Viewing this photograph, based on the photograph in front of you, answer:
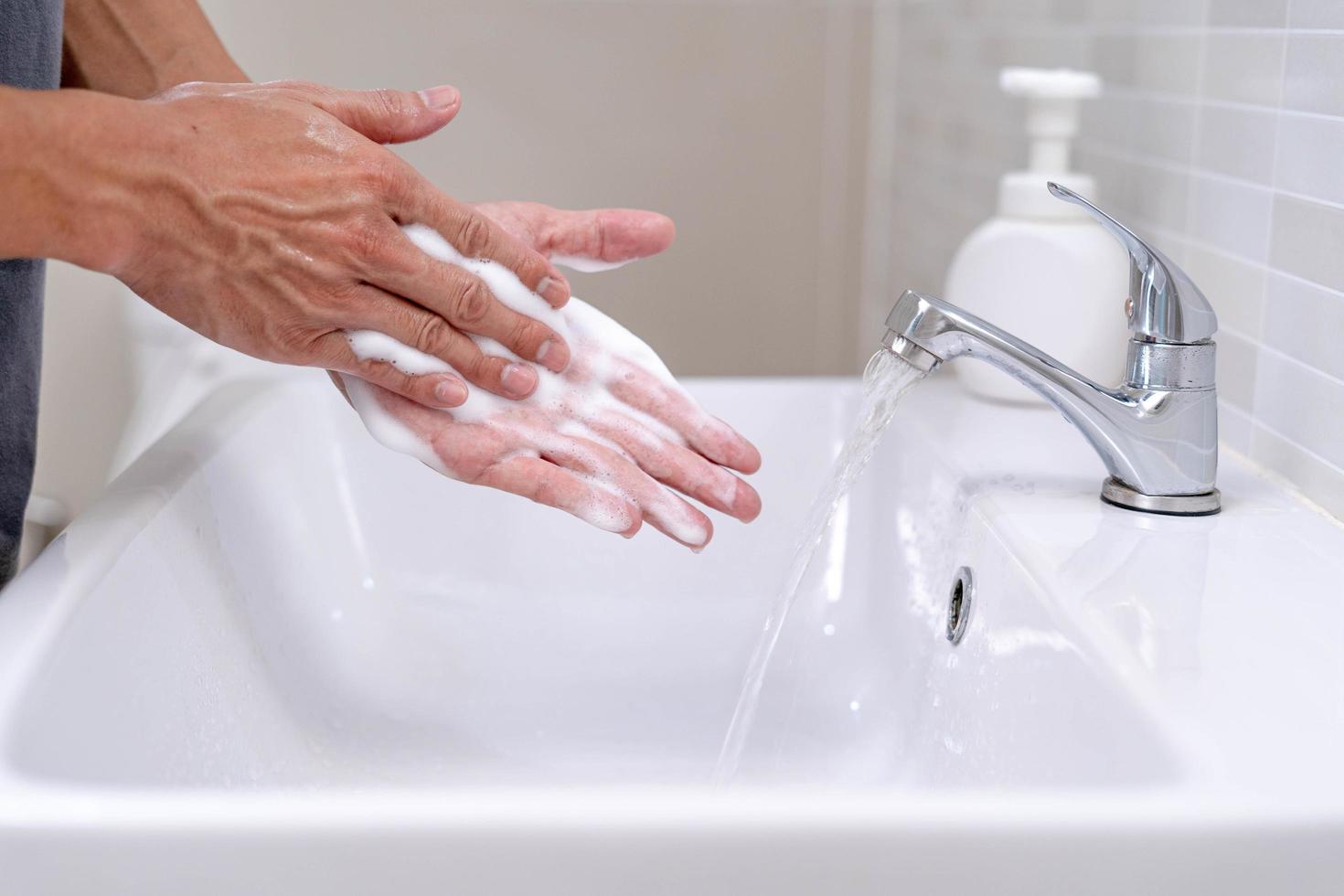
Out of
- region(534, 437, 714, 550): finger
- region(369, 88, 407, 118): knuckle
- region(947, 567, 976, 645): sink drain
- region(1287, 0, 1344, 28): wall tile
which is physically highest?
region(1287, 0, 1344, 28): wall tile

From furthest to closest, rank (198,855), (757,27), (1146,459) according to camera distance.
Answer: (757,27)
(1146,459)
(198,855)

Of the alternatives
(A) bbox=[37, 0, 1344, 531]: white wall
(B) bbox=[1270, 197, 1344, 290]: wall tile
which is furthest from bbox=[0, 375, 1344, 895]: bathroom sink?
(A) bbox=[37, 0, 1344, 531]: white wall

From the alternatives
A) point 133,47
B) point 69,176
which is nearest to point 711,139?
point 133,47

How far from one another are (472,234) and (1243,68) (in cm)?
44

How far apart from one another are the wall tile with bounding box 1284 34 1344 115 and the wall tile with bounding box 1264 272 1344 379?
0.09 metres

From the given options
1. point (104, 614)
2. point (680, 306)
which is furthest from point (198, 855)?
point (680, 306)

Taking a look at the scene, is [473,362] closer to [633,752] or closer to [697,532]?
[697,532]

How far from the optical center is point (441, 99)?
2.24ft

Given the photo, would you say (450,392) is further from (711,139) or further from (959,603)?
(711,139)

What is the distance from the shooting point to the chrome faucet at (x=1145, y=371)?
24.8 inches

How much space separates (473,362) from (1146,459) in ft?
1.13

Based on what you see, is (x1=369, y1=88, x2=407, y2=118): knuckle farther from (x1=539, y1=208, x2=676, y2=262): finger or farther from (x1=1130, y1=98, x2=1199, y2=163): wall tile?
(x1=1130, y1=98, x2=1199, y2=163): wall tile

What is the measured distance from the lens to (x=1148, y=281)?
636 mm

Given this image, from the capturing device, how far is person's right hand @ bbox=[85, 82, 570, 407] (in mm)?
547
